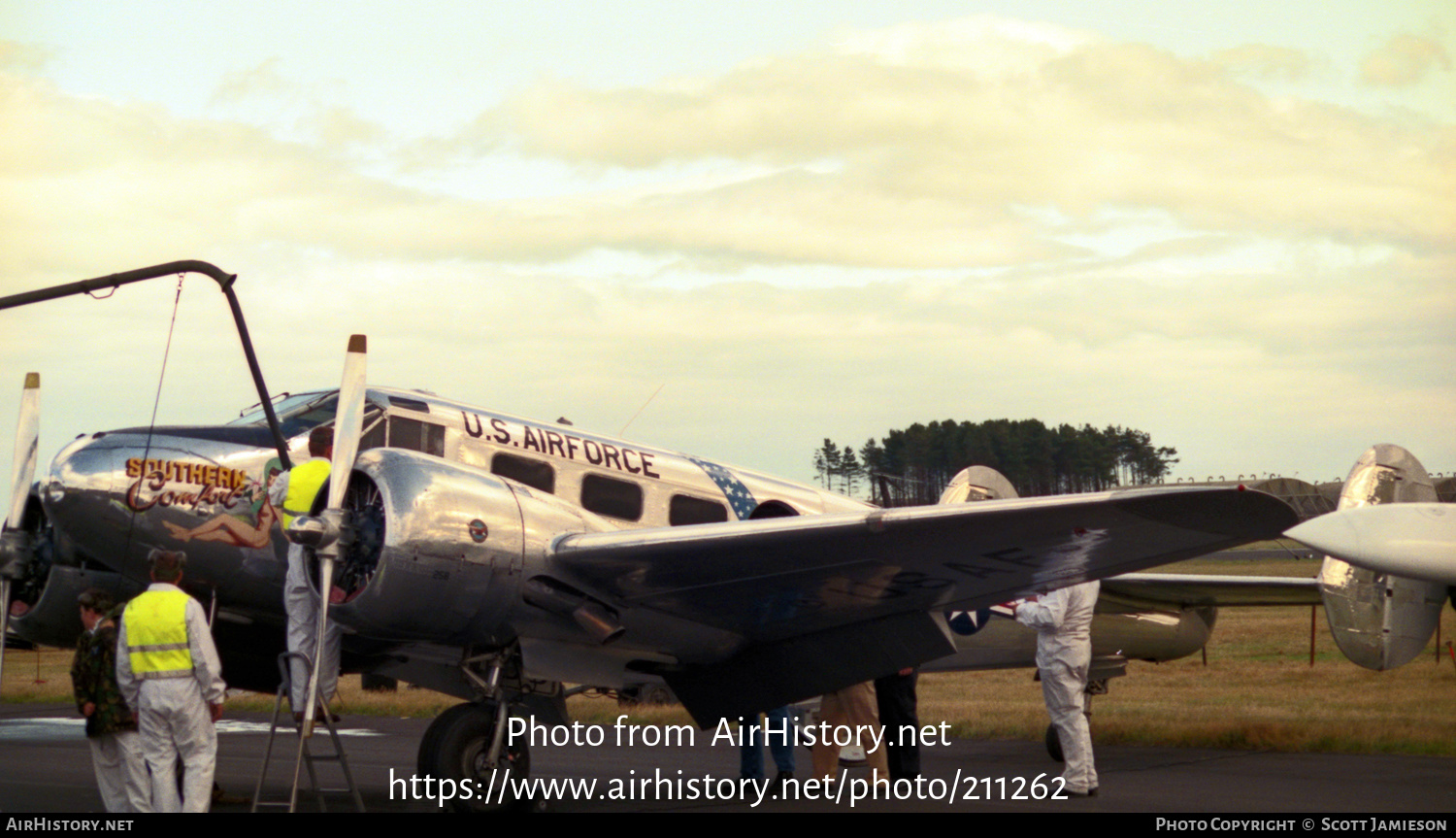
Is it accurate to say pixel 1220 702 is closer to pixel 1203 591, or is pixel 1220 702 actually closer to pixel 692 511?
pixel 1203 591

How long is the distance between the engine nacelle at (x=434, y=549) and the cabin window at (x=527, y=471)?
1.16 m

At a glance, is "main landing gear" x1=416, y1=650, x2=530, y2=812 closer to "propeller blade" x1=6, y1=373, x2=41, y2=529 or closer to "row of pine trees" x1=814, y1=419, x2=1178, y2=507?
"propeller blade" x1=6, y1=373, x2=41, y2=529

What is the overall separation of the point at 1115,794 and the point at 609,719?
9.81m

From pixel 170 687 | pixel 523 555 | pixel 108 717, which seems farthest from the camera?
pixel 523 555

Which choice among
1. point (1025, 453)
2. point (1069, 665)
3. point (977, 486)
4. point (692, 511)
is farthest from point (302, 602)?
point (1025, 453)

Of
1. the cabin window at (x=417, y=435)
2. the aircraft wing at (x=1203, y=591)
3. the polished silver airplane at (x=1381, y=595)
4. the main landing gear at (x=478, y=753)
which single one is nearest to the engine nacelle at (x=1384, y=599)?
the polished silver airplane at (x=1381, y=595)

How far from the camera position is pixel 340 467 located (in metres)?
8.46

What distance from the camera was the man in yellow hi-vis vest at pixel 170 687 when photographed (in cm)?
721

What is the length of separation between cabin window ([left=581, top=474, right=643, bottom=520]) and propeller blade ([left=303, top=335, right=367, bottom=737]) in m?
2.30

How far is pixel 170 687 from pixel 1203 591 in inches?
416

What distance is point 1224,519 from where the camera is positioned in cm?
705

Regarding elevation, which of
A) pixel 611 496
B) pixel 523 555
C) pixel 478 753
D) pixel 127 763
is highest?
pixel 611 496

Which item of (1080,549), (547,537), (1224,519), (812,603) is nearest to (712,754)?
(812,603)

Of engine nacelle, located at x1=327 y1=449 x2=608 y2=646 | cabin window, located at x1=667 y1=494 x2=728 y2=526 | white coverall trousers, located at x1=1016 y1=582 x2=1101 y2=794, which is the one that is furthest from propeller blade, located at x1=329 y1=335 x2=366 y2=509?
white coverall trousers, located at x1=1016 y1=582 x2=1101 y2=794
